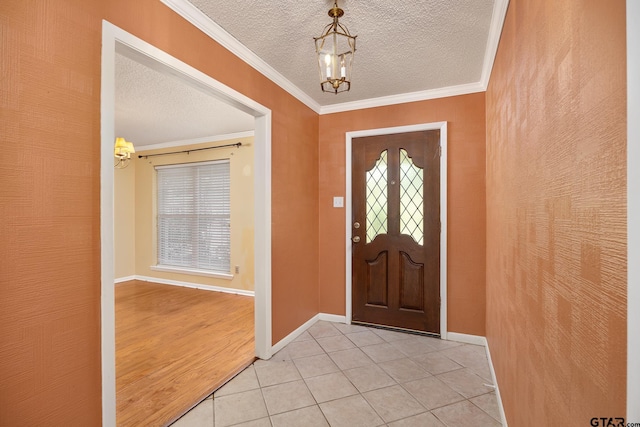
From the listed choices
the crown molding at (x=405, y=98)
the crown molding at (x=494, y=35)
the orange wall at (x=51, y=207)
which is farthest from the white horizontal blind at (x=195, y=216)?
the crown molding at (x=494, y=35)

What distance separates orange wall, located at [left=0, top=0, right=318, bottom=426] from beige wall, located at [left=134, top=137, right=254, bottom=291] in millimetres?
3086

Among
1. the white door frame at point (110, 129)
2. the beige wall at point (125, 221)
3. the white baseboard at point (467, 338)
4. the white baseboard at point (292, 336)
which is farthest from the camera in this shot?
the beige wall at point (125, 221)

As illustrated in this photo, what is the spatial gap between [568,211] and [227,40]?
84.7 inches

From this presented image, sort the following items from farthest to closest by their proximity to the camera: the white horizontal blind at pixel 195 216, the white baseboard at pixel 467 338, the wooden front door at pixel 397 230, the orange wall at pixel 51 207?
1. the white horizontal blind at pixel 195 216
2. the wooden front door at pixel 397 230
3. the white baseboard at pixel 467 338
4. the orange wall at pixel 51 207

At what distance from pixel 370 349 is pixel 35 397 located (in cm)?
226

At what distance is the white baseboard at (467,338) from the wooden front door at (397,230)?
15 centimetres

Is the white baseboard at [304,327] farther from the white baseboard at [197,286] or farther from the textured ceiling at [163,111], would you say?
the textured ceiling at [163,111]

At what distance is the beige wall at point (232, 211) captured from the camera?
14.8 ft

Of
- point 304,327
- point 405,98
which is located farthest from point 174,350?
point 405,98

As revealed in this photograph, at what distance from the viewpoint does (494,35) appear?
1.92 m

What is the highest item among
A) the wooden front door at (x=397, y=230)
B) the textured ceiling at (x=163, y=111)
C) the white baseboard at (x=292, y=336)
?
the textured ceiling at (x=163, y=111)

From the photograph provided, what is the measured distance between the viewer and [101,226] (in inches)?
51.0

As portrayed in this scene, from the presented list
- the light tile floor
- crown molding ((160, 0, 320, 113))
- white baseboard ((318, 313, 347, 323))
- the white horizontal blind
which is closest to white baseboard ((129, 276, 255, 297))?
the white horizontal blind

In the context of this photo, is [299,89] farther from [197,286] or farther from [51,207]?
[197,286]
